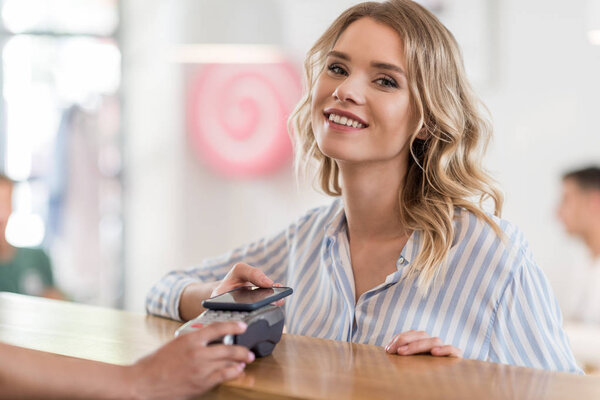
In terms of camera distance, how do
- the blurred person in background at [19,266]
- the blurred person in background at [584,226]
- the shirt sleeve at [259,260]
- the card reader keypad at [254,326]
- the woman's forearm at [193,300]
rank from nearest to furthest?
1. the card reader keypad at [254,326]
2. the woman's forearm at [193,300]
3. the shirt sleeve at [259,260]
4. the blurred person in background at [584,226]
5. the blurred person in background at [19,266]

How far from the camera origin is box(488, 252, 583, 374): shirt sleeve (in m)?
1.57

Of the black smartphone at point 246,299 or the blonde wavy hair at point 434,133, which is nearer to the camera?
the black smartphone at point 246,299

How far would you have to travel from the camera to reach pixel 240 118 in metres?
5.11

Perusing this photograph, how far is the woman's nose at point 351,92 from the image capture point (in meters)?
1.79

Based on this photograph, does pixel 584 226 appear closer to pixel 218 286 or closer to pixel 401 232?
pixel 401 232

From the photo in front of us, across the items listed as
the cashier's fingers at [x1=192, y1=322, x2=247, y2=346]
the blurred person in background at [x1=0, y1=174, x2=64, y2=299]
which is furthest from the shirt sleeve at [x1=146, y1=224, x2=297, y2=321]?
the blurred person in background at [x1=0, y1=174, x2=64, y2=299]

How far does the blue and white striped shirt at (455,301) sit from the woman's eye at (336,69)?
15.4 inches

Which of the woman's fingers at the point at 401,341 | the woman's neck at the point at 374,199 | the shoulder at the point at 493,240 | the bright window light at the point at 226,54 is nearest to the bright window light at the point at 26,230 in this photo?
the bright window light at the point at 226,54

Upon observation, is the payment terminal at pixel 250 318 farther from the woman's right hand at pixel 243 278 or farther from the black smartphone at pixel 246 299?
the woman's right hand at pixel 243 278

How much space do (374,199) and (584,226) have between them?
8.19 ft

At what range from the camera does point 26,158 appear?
17.2 feet

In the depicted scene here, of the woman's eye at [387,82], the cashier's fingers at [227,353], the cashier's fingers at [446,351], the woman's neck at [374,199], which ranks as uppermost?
the woman's eye at [387,82]

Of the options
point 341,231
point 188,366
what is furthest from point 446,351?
point 341,231

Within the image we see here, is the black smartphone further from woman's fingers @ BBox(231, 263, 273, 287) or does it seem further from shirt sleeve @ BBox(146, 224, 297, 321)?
shirt sleeve @ BBox(146, 224, 297, 321)
